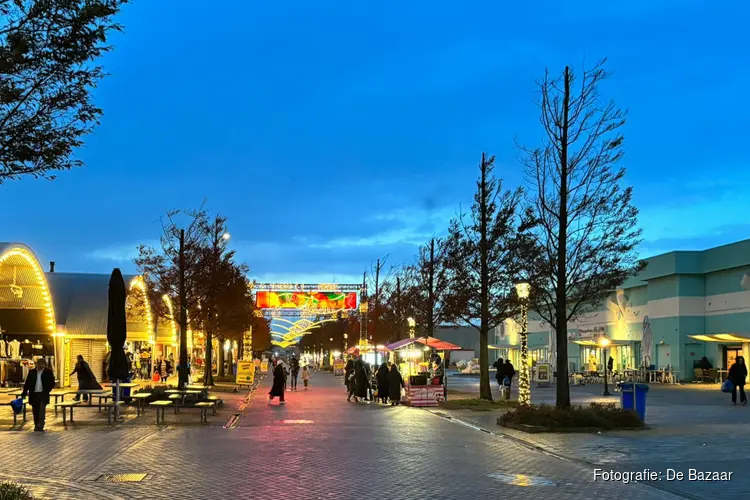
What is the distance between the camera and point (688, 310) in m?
50.9

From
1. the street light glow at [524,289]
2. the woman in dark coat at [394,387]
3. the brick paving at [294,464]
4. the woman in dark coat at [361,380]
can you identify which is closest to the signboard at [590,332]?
the woman in dark coat at [361,380]

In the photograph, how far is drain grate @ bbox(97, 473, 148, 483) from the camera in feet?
39.7

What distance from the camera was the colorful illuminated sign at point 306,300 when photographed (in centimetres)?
7750

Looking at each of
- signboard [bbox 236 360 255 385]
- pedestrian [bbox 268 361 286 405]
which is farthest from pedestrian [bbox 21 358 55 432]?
signboard [bbox 236 360 255 385]

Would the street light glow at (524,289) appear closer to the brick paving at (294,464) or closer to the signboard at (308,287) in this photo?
the brick paving at (294,464)

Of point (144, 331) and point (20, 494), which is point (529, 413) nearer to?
point (20, 494)

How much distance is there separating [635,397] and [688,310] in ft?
106

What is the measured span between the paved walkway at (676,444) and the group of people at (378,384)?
20.5ft

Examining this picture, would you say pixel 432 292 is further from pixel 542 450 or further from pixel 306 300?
pixel 306 300

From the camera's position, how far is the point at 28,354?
40188 millimetres

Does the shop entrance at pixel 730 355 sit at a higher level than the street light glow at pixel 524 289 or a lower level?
lower

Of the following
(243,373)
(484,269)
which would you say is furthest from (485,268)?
(243,373)

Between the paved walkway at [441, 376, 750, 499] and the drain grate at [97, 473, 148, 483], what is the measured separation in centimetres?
713

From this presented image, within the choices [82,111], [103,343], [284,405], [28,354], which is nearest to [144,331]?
[103,343]
